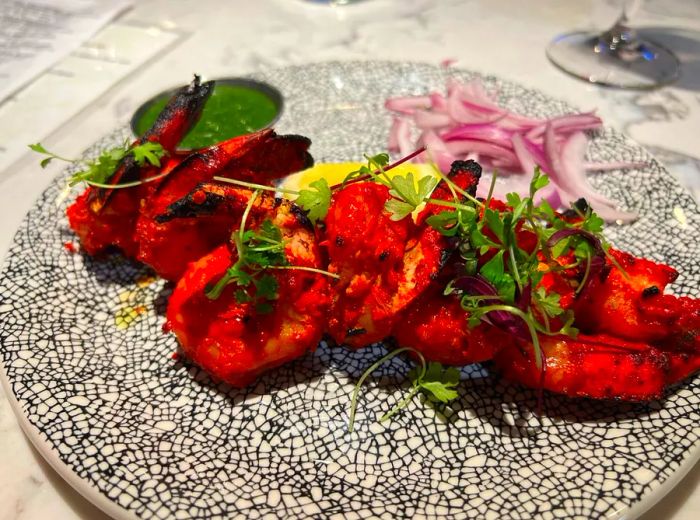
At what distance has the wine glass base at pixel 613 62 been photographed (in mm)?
5083

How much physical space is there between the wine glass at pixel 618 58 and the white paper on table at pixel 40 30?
175 inches

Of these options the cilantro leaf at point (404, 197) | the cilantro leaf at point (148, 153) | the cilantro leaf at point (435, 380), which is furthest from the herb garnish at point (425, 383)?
the cilantro leaf at point (148, 153)

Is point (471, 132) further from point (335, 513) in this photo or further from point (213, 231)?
point (335, 513)

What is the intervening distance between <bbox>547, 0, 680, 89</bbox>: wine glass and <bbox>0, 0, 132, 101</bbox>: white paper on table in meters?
4.43

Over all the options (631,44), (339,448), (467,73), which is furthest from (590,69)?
(339,448)

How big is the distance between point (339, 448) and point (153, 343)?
1.07 m

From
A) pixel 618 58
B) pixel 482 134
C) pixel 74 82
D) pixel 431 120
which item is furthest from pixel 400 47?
pixel 74 82

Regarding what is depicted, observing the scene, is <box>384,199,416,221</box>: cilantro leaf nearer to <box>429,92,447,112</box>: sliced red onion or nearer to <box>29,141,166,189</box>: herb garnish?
<box>29,141,166,189</box>: herb garnish

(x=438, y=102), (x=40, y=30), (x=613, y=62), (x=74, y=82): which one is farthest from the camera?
(x=40, y=30)

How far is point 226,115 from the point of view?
411 cm

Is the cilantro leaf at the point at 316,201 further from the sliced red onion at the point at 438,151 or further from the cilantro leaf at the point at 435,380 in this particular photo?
the sliced red onion at the point at 438,151

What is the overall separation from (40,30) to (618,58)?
545cm

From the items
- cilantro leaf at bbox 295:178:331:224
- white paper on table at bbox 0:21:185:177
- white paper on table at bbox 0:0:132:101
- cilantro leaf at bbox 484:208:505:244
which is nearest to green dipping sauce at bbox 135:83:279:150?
white paper on table at bbox 0:21:185:177

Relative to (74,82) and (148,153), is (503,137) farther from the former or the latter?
(74,82)
